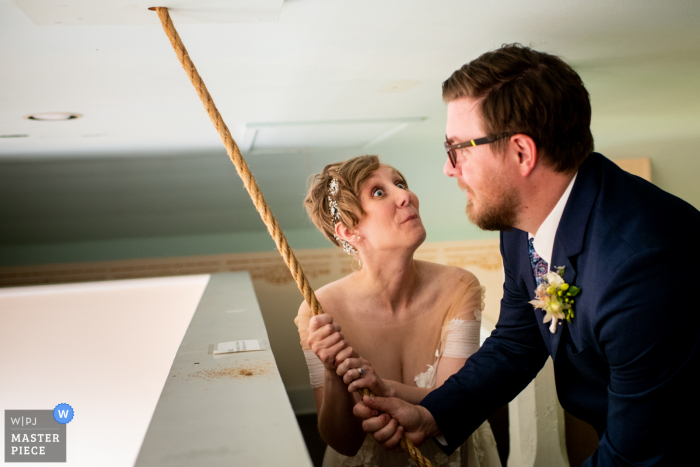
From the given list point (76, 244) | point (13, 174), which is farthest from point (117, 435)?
point (13, 174)

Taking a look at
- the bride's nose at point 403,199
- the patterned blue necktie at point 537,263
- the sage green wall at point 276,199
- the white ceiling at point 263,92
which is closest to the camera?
the patterned blue necktie at point 537,263

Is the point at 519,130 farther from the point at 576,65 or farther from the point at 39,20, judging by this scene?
the point at 576,65

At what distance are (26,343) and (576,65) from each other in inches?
153

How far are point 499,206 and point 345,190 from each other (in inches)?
28.2

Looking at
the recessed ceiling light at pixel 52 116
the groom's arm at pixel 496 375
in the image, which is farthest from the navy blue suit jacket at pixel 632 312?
the recessed ceiling light at pixel 52 116

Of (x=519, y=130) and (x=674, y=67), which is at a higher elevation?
(x=674, y=67)

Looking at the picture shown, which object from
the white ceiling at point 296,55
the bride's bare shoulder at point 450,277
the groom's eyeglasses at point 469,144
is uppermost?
the white ceiling at point 296,55

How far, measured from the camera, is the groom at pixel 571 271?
38.1 inches

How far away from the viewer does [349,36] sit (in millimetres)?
1825

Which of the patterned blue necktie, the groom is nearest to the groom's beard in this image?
the groom

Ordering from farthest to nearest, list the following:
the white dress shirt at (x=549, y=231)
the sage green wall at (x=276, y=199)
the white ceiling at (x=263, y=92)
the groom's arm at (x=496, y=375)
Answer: the sage green wall at (x=276, y=199) → the white ceiling at (x=263, y=92) → the groom's arm at (x=496, y=375) → the white dress shirt at (x=549, y=231)

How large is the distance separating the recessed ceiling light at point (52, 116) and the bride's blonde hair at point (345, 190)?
4.67 feet

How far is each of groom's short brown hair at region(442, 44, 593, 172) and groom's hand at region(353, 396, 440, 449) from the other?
0.76 meters

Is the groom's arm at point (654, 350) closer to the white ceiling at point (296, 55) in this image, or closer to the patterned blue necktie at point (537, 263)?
the patterned blue necktie at point (537, 263)
